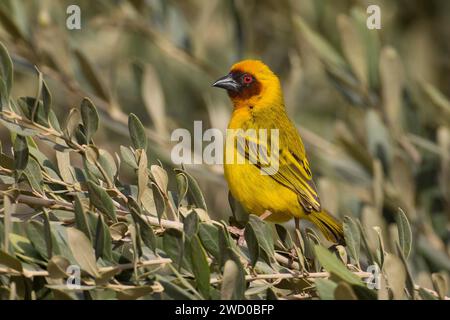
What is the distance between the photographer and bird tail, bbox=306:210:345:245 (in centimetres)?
353

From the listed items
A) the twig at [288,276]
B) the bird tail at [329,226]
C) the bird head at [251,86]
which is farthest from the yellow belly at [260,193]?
the twig at [288,276]

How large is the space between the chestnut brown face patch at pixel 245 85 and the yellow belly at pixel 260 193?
2.08ft

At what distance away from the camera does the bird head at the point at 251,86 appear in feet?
14.5

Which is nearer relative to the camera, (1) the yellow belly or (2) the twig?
(2) the twig

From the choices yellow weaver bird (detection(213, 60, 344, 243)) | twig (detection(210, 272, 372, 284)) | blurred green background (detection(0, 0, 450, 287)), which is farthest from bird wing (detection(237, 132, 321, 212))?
twig (detection(210, 272, 372, 284))

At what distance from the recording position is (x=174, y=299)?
2.49 meters

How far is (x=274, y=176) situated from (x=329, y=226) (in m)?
0.42

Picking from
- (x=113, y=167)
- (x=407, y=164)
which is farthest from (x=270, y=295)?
(x=407, y=164)

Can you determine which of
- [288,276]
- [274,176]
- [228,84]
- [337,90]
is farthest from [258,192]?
[288,276]

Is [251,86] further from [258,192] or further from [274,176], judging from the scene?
[258,192]

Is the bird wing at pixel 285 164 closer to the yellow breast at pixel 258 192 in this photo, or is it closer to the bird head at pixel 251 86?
the yellow breast at pixel 258 192

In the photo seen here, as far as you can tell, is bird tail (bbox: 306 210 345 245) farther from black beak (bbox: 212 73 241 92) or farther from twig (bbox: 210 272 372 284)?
black beak (bbox: 212 73 241 92)
